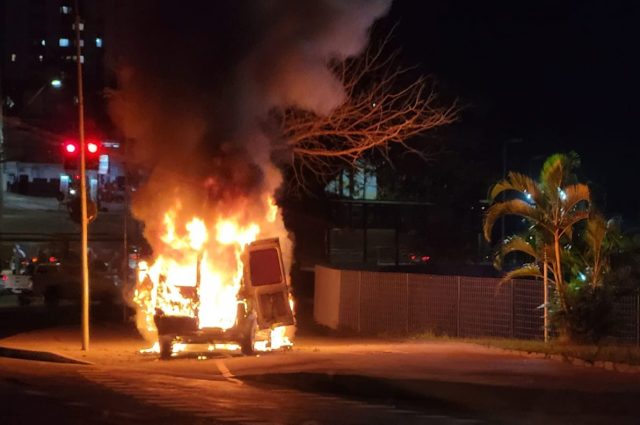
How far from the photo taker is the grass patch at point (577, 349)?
15680 mm

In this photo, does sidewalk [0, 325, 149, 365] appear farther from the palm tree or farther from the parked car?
the parked car

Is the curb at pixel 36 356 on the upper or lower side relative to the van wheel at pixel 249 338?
lower

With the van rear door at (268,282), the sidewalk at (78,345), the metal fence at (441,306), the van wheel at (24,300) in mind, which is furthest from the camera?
the van wheel at (24,300)

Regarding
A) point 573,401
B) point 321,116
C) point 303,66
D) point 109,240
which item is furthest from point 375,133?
point 109,240

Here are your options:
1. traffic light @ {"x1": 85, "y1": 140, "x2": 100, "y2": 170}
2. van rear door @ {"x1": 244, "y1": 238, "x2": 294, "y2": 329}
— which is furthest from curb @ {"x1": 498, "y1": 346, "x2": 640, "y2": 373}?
traffic light @ {"x1": 85, "y1": 140, "x2": 100, "y2": 170}

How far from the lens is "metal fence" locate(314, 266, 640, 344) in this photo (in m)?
20.9

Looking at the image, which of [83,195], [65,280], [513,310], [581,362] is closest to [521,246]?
[513,310]

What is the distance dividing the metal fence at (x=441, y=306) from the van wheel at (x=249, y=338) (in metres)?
5.98

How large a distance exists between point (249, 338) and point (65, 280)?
2239 cm

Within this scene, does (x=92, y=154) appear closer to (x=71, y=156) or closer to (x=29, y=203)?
(x=71, y=156)

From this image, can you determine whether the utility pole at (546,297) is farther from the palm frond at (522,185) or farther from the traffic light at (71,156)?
the traffic light at (71,156)

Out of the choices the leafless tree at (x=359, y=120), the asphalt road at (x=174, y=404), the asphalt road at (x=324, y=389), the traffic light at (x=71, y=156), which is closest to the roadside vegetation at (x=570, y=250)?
the asphalt road at (x=324, y=389)

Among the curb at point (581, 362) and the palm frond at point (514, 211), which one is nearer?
the curb at point (581, 362)

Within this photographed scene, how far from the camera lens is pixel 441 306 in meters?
23.3
